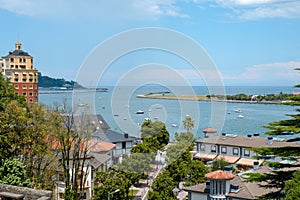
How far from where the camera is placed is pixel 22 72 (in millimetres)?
40312

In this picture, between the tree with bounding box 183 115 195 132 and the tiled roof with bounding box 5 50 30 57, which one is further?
the tiled roof with bounding box 5 50 30 57

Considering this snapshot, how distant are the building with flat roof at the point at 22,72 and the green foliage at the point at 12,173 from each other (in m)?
29.4

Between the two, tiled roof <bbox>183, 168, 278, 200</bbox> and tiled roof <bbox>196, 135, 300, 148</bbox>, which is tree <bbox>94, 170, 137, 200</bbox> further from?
tiled roof <bbox>196, 135, 300, 148</bbox>

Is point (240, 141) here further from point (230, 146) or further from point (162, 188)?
point (162, 188)

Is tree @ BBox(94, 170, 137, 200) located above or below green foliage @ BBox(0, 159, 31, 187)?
below

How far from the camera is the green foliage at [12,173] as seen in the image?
10.9 meters

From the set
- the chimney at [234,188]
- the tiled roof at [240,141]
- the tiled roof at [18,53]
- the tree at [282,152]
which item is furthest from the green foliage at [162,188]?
the tiled roof at [18,53]

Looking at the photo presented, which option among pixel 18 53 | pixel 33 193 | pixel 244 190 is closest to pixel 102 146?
pixel 244 190

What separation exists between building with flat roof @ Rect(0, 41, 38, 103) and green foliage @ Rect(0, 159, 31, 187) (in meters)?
29.4

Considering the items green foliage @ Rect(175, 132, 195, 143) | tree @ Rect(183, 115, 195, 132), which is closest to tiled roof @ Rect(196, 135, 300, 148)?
green foliage @ Rect(175, 132, 195, 143)

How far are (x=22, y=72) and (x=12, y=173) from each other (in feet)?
102

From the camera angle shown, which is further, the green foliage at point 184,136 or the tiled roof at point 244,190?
the tiled roof at point 244,190

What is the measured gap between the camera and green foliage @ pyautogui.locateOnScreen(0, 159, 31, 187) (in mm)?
10883

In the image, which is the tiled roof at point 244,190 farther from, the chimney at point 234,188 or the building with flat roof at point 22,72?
the building with flat roof at point 22,72
